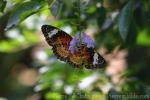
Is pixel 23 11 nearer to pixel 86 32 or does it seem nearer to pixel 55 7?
pixel 55 7

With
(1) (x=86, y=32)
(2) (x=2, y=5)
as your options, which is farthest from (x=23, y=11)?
(1) (x=86, y=32)

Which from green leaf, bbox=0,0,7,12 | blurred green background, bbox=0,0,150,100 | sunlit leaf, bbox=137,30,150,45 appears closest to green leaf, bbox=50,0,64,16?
blurred green background, bbox=0,0,150,100

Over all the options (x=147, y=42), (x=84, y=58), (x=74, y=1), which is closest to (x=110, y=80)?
(x=147, y=42)

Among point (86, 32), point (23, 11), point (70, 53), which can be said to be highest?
point (86, 32)

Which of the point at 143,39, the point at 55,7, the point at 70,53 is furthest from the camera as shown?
the point at 143,39

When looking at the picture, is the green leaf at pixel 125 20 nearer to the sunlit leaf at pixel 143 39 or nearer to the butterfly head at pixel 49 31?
the butterfly head at pixel 49 31
